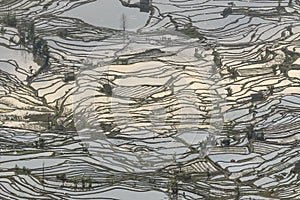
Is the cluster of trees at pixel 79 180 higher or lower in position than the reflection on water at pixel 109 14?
lower

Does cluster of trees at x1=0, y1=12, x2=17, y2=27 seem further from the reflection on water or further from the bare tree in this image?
the bare tree

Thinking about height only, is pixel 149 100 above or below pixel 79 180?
above

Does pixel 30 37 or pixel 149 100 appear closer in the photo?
pixel 149 100

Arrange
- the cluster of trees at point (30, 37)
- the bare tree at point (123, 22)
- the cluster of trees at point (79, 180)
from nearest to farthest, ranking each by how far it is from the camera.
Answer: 1. the cluster of trees at point (79, 180)
2. the cluster of trees at point (30, 37)
3. the bare tree at point (123, 22)

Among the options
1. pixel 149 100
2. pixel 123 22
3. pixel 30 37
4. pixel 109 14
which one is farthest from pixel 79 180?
pixel 109 14

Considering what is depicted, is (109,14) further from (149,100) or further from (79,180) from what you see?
(79,180)

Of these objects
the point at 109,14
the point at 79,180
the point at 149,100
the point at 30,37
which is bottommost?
the point at 79,180

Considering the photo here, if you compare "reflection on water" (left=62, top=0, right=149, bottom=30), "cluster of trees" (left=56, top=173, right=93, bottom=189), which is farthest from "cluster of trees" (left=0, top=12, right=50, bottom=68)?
"cluster of trees" (left=56, top=173, right=93, bottom=189)

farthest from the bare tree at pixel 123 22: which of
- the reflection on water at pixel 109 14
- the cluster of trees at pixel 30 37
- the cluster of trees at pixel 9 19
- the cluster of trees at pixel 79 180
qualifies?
the cluster of trees at pixel 79 180

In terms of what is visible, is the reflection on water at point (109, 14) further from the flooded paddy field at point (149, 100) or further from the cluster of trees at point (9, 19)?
the cluster of trees at point (9, 19)
